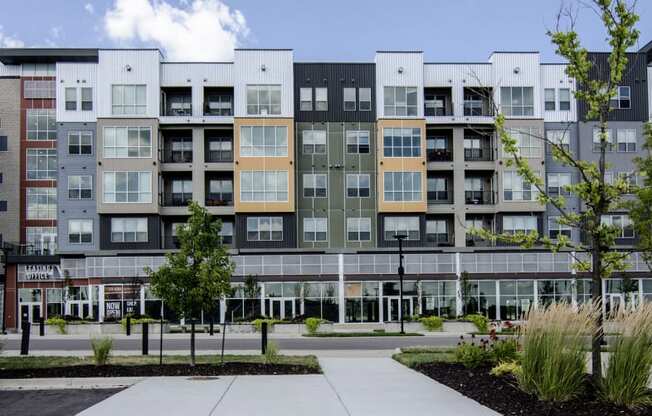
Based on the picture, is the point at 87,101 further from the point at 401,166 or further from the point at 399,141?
the point at 401,166

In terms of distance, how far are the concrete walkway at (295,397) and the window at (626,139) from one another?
46651 mm

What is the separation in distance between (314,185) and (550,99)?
→ 1897 centimetres

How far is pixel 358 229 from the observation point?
192ft

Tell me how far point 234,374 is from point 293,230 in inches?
1553

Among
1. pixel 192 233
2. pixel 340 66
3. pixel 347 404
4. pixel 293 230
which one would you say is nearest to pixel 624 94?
pixel 340 66

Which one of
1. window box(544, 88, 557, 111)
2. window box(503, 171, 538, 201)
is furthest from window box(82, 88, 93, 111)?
window box(544, 88, 557, 111)

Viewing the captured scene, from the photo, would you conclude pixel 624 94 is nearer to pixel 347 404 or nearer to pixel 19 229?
pixel 19 229

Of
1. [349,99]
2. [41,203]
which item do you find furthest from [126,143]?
[349,99]

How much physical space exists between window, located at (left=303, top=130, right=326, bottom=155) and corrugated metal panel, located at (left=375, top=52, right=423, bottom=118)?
4563 mm

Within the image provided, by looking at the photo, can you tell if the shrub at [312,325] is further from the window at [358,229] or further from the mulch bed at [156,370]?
the mulch bed at [156,370]

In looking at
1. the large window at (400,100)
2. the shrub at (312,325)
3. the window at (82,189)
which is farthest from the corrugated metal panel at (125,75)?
the shrub at (312,325)

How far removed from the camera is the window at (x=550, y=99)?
59469 mm

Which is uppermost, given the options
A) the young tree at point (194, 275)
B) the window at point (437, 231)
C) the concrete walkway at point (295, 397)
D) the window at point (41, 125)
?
the window at point (41, 125)

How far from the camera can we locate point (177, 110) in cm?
5944
